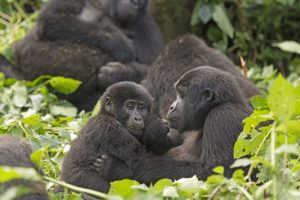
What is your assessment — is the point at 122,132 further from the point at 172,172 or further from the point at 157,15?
the point at 157,15

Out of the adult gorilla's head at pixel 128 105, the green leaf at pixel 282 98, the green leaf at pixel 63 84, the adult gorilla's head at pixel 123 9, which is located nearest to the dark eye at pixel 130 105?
the adult gorilla's head at pixel 128 105

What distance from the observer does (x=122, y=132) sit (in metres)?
5.70

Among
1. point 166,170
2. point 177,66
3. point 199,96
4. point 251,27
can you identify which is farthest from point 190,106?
point 251,27

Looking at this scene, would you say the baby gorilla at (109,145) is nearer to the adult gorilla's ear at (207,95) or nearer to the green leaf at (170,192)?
the adult gorilla's ear at (207,95)

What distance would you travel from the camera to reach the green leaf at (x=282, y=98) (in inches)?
159

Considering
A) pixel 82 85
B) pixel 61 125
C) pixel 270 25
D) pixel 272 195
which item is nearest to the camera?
pixel 272 195

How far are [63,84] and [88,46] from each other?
966 millimetres

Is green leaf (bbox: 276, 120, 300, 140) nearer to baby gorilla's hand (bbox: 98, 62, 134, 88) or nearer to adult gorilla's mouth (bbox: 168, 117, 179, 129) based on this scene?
adult gorilla's mouth (bbox: 168, 117, 179, 129)

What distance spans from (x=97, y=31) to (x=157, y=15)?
4.34 ft

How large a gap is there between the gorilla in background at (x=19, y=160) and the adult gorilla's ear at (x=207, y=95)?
5.81 feet

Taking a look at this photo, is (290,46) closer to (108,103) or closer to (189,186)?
(108,103)

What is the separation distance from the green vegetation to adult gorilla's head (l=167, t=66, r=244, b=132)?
305mm

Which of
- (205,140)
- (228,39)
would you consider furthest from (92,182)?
(228,39)

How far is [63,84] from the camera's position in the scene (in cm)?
837
